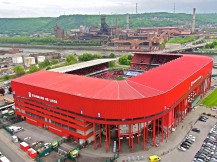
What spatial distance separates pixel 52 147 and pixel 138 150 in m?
15.3

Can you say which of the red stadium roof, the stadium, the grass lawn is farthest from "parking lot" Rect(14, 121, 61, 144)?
the grass lawn

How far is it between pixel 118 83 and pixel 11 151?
2331cm

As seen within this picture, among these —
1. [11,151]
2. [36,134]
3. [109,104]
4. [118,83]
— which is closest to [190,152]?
[109,104]

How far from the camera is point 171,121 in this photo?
159ft

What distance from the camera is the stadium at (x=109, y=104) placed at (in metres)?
41.1

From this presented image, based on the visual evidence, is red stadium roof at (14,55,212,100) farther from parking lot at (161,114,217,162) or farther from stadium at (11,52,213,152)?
parking lot at (161,114,217,162)

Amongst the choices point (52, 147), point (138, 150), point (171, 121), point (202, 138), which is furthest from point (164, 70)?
point (52, 147)

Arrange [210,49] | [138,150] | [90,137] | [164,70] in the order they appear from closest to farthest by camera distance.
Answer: [138,150]
[90,137]
[164,70]
[210,49]

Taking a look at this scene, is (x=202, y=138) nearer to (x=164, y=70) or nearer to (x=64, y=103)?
(x=164, y=70)

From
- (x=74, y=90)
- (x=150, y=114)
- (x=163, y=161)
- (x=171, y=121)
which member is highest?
(x=74, y=90)

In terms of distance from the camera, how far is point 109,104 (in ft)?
133

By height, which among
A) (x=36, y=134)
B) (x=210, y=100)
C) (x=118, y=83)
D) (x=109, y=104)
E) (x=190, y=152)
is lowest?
(x=190, y=152)

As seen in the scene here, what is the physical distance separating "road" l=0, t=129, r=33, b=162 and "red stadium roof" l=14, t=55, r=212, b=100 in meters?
12.3

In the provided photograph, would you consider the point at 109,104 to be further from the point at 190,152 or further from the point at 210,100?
the point at 210,100
